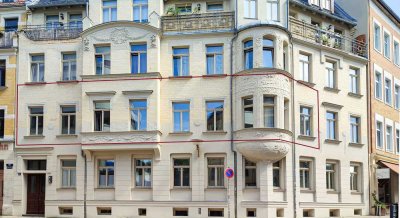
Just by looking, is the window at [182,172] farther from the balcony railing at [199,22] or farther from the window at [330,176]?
the window at [330,176]

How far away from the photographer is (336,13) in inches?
1620

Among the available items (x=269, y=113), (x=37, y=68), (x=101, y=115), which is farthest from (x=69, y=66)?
(x=269, y=113)

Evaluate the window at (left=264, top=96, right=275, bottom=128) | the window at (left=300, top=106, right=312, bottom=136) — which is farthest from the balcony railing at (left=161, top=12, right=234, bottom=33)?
the window at (left=300, top=106, right=312, bottom=136)

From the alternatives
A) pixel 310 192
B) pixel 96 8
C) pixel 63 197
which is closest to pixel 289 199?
pixel 310 192

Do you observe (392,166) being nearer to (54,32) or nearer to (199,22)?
(199,22)

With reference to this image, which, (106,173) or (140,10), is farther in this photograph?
(140,10)

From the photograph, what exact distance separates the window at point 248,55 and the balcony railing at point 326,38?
3.31m

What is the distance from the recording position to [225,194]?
1320 inches

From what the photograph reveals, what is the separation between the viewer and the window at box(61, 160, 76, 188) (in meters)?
35.6

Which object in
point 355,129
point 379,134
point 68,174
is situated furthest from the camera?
point 379,134

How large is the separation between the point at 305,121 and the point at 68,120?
1458 centimetres

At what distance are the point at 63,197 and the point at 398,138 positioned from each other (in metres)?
25.8

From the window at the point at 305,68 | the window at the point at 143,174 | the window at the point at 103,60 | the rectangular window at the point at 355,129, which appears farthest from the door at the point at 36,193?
the rectangular window at the point at 355,129

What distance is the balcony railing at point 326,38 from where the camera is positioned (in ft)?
119
